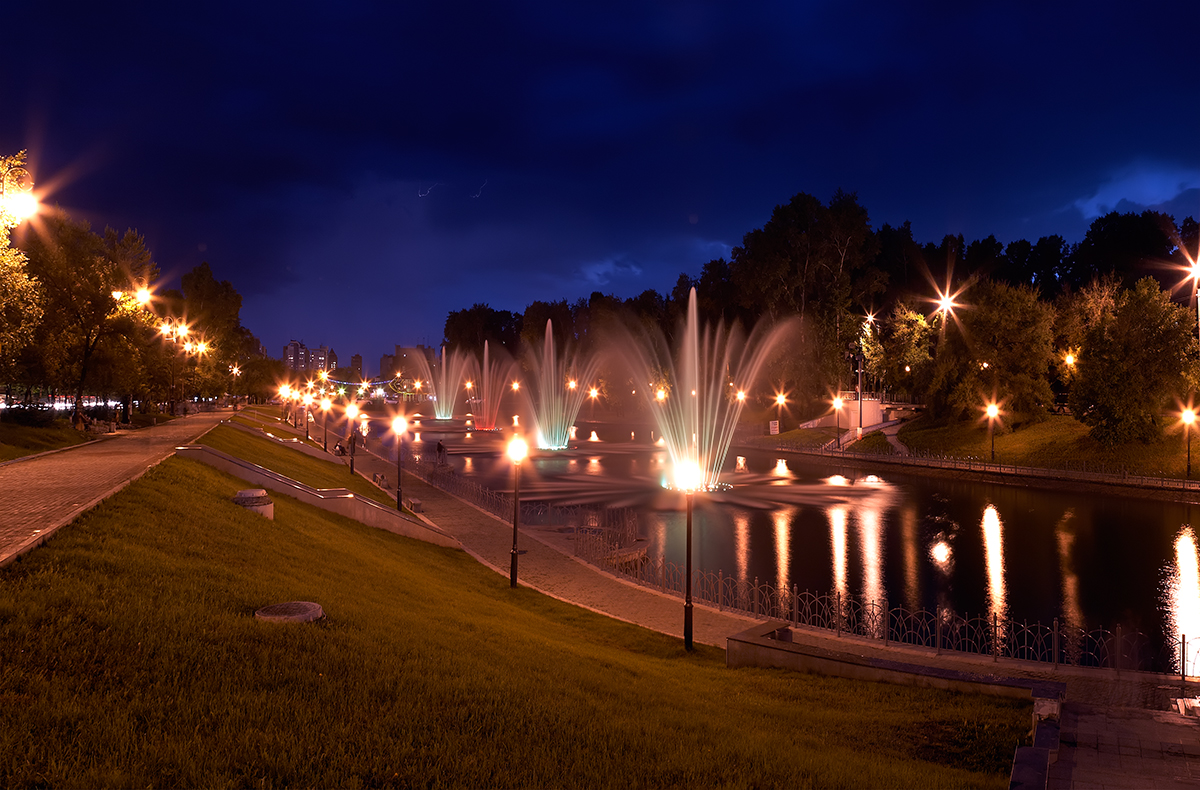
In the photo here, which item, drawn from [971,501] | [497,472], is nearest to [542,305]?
[497,472]

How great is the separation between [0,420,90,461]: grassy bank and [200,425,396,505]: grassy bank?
4.98 meters

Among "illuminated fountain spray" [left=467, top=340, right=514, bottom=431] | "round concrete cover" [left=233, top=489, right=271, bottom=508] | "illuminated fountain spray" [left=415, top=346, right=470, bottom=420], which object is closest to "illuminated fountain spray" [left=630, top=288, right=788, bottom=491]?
"illuminated fountain spray" [left=467, top=340, right=514, bottom=431]

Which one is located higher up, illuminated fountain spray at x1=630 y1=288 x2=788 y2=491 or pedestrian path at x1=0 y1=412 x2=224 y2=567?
illuminated fountain spray at x1=630 y1=288 x2=788 y2=491

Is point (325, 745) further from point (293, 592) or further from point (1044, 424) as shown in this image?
point (1044, 424)

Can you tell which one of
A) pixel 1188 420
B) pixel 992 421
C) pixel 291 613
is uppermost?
pixel 1188 420

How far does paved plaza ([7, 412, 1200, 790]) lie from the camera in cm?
773

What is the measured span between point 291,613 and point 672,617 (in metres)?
8.79

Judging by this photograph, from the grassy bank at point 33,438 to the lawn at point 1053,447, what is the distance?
4968cm

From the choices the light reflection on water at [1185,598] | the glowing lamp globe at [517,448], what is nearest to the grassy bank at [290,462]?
the glowing lamp globe at [517,448]

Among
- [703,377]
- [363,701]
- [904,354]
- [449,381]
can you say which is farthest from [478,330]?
[363,701]

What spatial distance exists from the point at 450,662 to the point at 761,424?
66.7 meters

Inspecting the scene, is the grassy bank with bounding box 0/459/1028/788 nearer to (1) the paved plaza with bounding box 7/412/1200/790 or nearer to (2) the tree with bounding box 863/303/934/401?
(1) the paved plaza with bounding box 7/412/1200/790

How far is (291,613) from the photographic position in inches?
352

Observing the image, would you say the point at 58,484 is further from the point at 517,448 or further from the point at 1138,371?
the point at 1138,371
